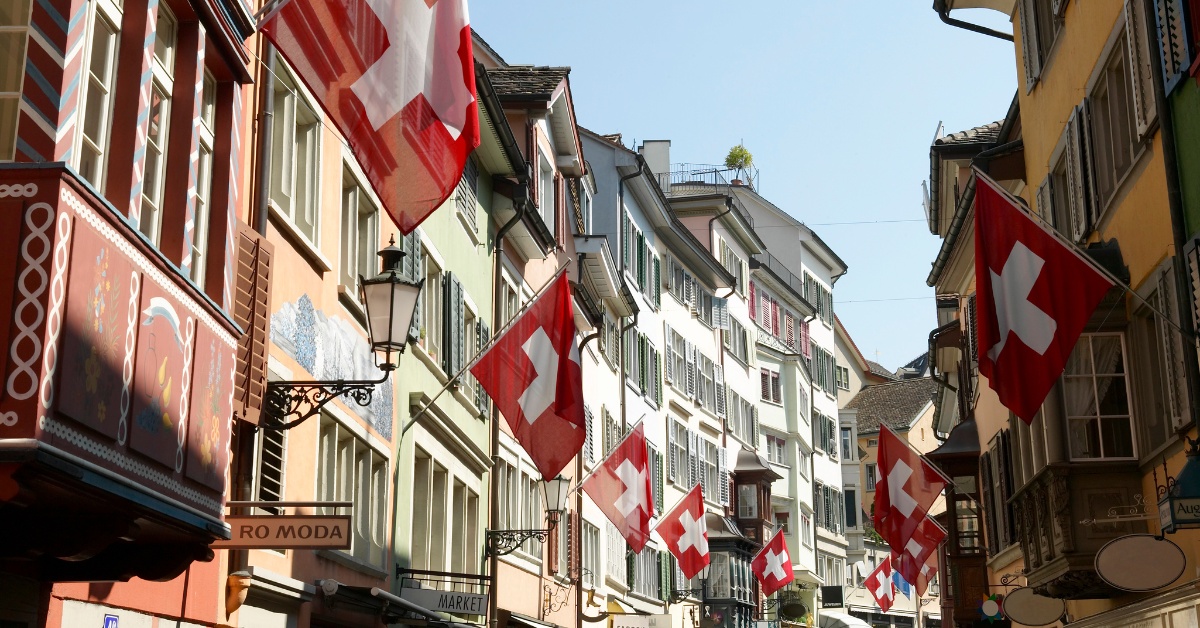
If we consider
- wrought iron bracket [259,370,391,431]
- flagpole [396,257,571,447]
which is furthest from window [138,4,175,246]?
flagpole [396,257,571,447]

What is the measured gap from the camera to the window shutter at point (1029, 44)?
19487 millimetres

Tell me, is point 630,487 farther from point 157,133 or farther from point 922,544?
point 157,133

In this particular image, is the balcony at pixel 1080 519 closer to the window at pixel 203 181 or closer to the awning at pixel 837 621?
the window at pixel 203 181

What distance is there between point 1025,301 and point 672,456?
31773 millimetres

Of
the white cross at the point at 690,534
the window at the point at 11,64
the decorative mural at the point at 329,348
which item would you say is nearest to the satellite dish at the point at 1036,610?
the decorative mural at the point at 329,348

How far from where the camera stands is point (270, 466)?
42.6 ft

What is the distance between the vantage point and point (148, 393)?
7895 mm

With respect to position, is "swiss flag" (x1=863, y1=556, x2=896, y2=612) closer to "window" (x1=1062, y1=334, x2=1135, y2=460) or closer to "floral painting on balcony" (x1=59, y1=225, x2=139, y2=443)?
"window" (x1=1062, y1=334, x2=1135, y2=460)

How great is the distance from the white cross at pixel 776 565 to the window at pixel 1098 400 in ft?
67.6

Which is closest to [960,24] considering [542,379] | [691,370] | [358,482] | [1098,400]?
[1098,400]

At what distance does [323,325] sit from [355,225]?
7.04ft

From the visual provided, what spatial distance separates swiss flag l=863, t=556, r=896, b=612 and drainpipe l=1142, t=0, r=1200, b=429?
100ft

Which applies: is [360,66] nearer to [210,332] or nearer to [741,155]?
[210,332]

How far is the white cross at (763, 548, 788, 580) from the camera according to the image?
121 ft
